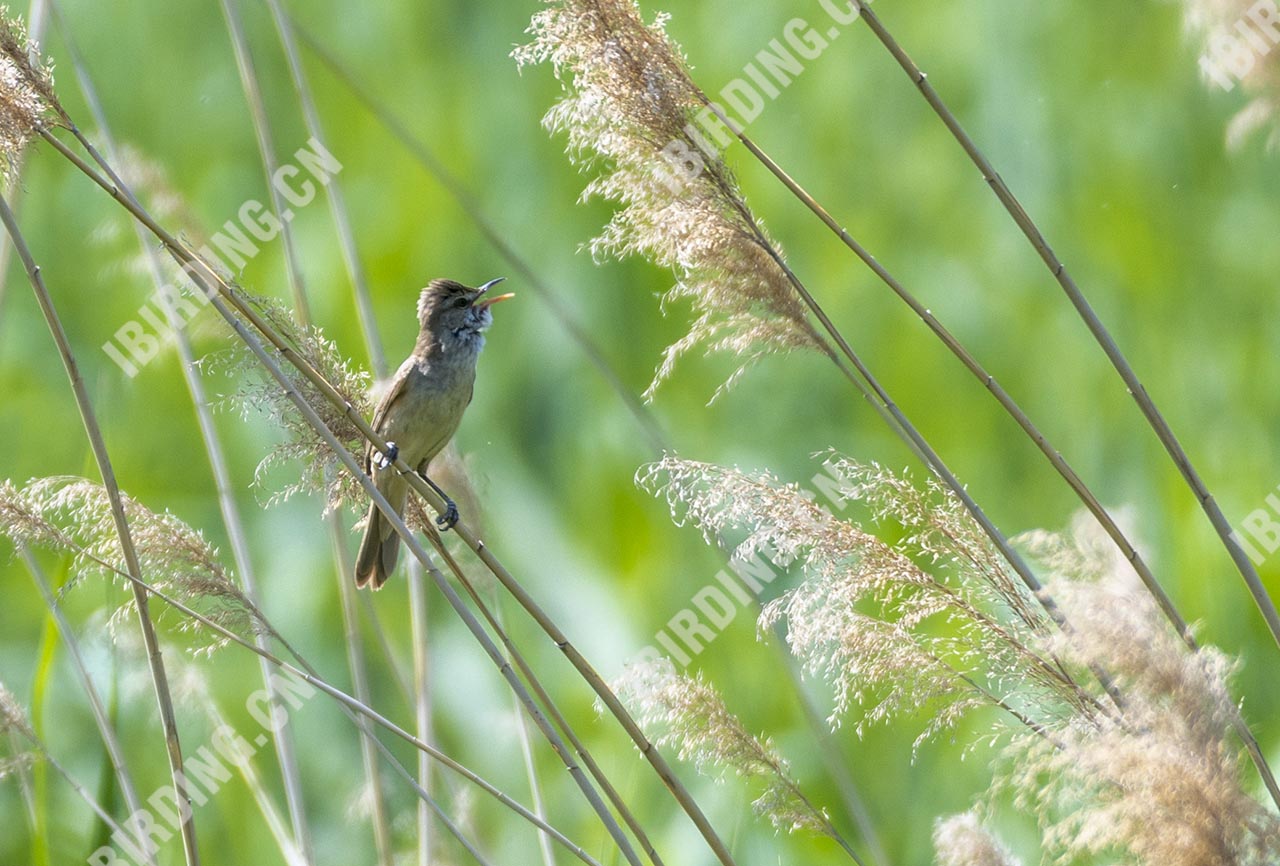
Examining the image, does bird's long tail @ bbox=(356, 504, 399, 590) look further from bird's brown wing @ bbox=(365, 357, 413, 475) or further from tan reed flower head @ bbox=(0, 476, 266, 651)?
tan reed flower head @ bbox=(0, 476, 266, 651)

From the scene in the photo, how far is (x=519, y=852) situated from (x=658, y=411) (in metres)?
1.21

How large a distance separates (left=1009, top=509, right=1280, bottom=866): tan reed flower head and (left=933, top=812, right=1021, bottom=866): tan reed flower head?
0.07 m

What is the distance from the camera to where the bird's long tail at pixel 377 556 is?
246cm

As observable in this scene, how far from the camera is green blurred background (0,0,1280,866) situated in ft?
9.64

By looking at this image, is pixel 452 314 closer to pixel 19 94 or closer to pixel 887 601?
pixel 19 94

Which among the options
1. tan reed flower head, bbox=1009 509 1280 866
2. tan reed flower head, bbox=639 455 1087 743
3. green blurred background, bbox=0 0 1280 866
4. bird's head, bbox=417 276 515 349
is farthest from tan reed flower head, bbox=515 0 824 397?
green blurred background, bbox=0 0 1280 866

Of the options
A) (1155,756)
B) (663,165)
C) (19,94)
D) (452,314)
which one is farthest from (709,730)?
(452,314)

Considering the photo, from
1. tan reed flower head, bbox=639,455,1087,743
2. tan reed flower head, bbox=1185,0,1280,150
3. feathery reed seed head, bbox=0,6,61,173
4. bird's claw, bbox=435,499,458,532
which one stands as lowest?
tan reed flower head, bbox=639,455,1087,743

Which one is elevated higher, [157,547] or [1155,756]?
[157,547]

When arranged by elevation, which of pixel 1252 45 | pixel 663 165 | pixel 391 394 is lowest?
pixel 1252 45

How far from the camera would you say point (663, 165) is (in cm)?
164

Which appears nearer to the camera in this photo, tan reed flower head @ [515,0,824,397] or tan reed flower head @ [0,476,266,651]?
tan reed flower head @ [515,0,824,397]

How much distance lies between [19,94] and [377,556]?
47.4 inches

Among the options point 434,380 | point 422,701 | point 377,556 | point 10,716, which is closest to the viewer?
point 10,716
